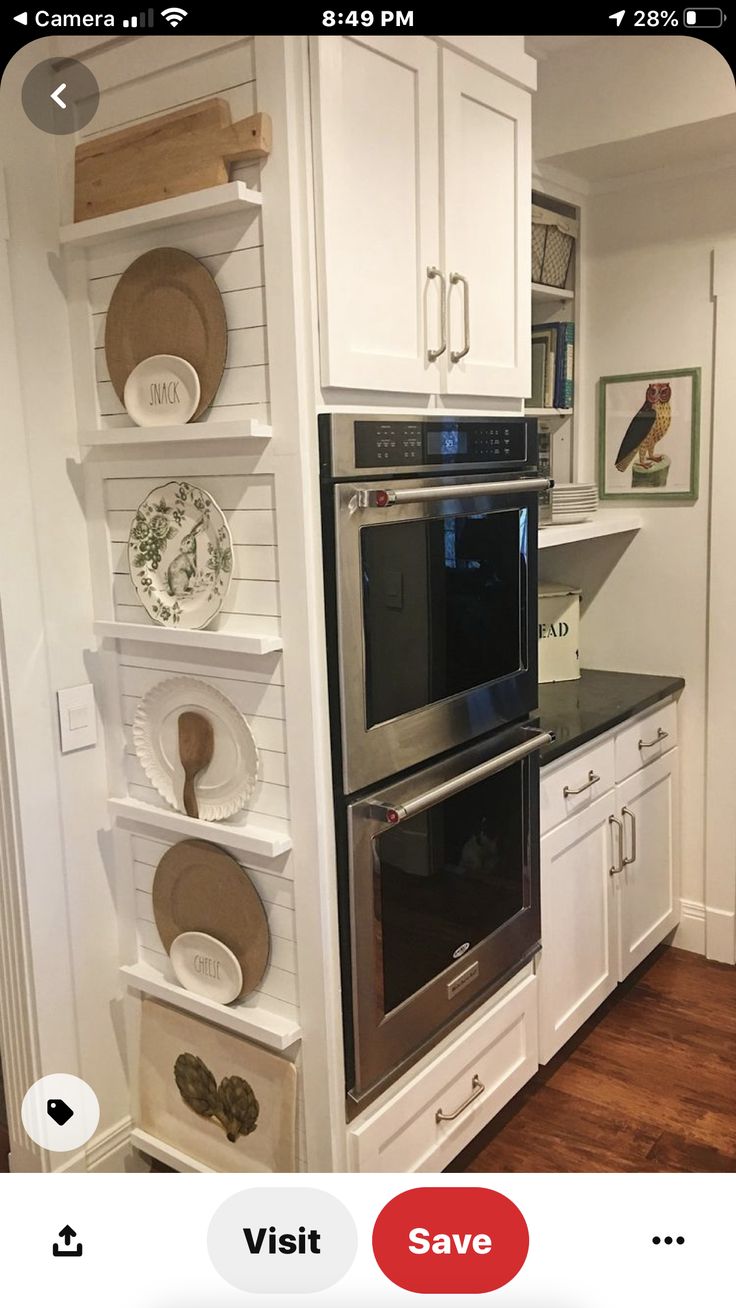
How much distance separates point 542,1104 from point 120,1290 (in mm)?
998

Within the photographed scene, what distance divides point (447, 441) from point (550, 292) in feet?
2.81

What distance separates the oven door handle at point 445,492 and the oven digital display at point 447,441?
44mm

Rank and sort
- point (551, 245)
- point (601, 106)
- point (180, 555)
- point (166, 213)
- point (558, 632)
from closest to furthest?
point (166, 213) → point (180, 555) → point (601, 106) → point (551, 245) → point (558, 632)

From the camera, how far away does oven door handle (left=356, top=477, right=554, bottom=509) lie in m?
1.10

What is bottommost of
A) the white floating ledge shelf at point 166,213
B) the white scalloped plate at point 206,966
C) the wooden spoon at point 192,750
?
the white scalloped plate at point 206,966

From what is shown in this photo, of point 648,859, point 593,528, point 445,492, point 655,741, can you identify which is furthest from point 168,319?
point 648,859

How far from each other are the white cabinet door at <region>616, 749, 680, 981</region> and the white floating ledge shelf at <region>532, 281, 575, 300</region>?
0.94 metres

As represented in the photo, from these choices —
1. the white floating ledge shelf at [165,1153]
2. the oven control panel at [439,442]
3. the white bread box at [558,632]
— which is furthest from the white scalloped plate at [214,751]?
the white bread box at [558,632]

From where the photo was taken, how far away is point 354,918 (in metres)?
1.18

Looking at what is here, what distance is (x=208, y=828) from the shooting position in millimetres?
1219

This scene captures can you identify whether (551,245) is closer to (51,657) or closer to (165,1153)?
(51,657)

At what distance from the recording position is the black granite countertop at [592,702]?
5.50 feet

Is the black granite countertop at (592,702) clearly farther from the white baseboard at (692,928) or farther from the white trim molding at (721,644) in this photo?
the white baseboard at (692,928)
